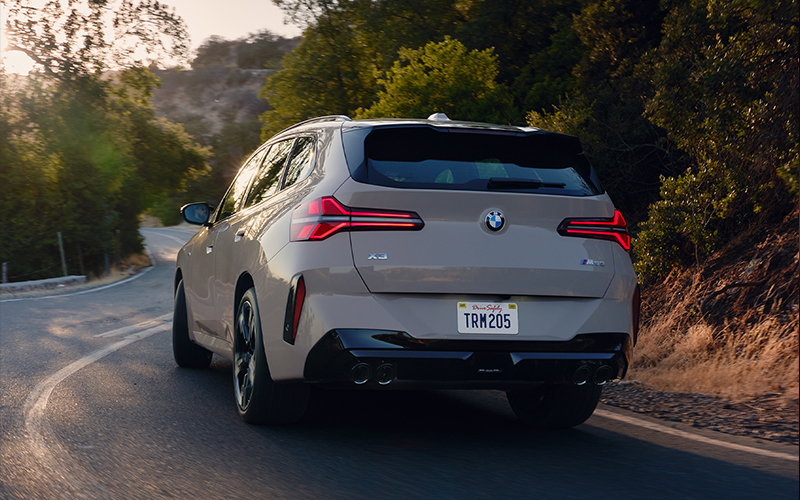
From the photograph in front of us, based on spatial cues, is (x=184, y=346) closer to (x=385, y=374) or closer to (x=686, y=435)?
(x=385, y=374)

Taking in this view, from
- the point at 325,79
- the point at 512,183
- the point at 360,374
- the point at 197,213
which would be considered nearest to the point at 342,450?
the point at 360,374

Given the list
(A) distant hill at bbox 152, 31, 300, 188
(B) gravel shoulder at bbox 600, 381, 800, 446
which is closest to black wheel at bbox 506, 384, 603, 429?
(B) gravel shoulder at bbox 600, 381, 800, 446

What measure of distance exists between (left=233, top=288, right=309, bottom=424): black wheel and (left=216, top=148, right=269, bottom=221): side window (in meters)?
1.36

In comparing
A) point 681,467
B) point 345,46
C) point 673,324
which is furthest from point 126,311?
point 345,46

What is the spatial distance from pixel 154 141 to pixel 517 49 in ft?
68.0

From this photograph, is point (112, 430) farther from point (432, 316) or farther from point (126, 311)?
point (126, 311)

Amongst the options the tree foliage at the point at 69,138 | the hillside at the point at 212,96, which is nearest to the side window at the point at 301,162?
the tree foliage at the point at 69,138

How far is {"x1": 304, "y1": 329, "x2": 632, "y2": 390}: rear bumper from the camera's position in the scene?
Answer: 4605 mm

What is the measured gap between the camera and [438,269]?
15.2 feet

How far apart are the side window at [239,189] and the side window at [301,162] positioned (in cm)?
93

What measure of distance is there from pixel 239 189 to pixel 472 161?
261 cm

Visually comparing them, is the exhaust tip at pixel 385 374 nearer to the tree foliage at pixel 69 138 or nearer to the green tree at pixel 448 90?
the green tree at pixel 448 90

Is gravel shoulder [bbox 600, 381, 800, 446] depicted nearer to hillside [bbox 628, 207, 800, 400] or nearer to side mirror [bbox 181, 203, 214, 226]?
hillside [bbox 628, 207, 800, 400]

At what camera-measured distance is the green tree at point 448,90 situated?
19906 mm
